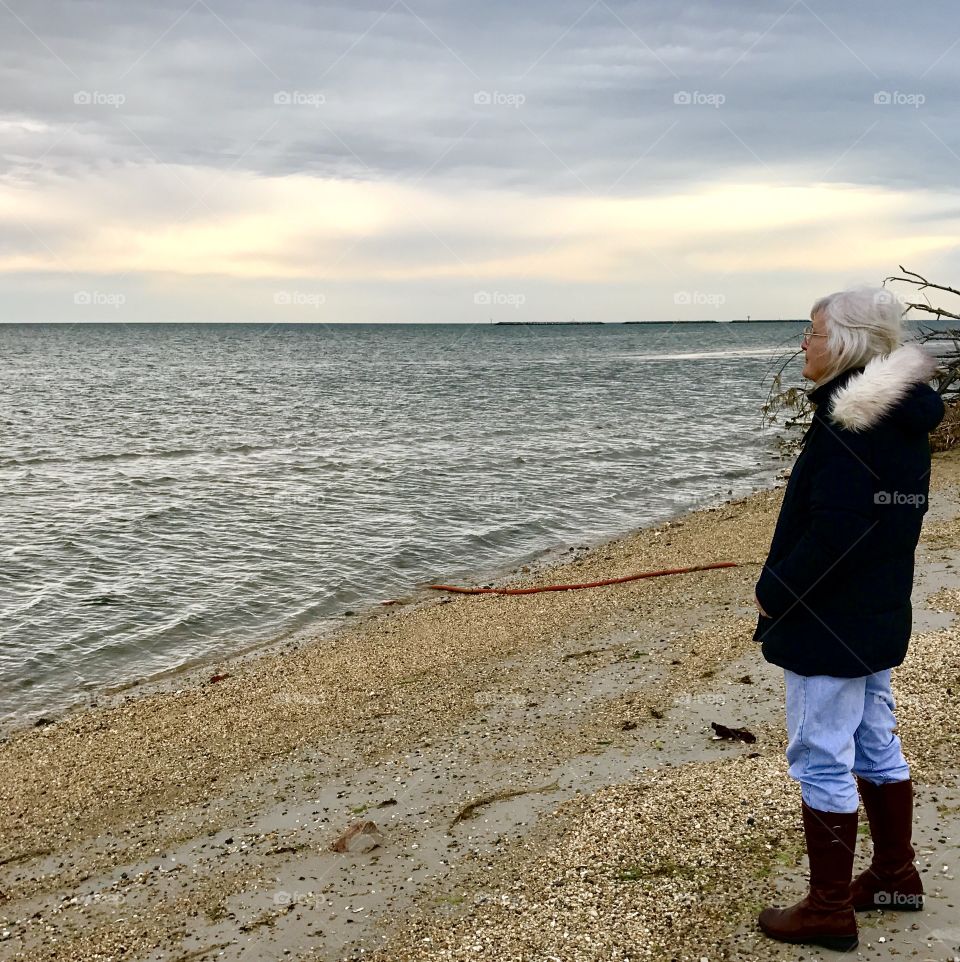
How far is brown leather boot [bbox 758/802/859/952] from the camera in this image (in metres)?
3.42

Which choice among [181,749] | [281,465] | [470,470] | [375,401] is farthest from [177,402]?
[181,749]

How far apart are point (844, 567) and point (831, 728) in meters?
0.64

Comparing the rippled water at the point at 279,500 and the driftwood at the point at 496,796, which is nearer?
the driftwood at the point at 496,796

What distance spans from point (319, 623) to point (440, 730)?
5123mm

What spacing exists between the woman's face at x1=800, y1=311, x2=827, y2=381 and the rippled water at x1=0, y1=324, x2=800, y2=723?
330 inches

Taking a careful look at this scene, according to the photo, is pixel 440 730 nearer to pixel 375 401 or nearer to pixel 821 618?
pixel 821 618

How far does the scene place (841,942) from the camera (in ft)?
11.6

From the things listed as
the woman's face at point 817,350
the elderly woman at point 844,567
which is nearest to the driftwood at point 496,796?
the elderly woman at point 844,567

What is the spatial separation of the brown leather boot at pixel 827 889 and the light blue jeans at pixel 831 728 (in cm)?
7

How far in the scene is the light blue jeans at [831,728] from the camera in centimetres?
337

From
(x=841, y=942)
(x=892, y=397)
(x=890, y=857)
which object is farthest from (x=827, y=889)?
(x=892, y=397)

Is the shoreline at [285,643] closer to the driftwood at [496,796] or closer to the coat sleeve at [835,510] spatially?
the driftwood at [496,796]

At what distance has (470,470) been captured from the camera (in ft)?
76.2

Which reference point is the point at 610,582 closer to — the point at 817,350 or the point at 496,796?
the point at 496,796
